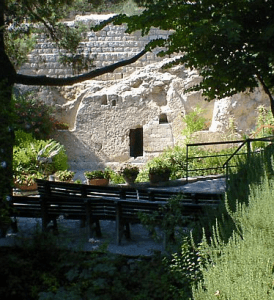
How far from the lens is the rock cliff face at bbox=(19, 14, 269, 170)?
17641 millimetres

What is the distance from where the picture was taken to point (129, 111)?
1797 cm

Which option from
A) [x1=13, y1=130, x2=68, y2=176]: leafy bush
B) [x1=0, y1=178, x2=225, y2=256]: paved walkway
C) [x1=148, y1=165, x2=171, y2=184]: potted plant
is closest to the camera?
[x1=0, y1=178, x2=225, y2=256]: paved walkway

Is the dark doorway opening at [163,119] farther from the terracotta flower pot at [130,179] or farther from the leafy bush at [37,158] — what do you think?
the terracotta flower pot at [130,179]

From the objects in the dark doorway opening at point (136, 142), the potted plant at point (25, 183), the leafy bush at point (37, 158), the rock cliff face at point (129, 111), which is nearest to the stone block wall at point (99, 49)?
the rock cliff face at point (129, 111)

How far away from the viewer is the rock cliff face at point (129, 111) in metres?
17.6

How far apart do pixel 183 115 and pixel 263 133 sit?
330 centimetres

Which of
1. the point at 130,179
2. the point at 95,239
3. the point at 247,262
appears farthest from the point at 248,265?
the point at 130,179

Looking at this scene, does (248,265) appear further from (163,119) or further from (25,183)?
(163,119)

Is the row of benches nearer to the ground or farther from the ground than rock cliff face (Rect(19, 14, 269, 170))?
nearer to the ground

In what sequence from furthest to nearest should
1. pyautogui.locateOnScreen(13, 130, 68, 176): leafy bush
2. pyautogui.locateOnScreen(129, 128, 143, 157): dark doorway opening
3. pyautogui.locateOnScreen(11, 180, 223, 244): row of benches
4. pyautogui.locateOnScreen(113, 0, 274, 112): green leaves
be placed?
pyautogui.locateOnScreen(129, 128, 143, 157): dark doorway opening
pyautogui.locateOnScreen(13, 130, 68, 176): leafy bush
pyautogui.locateOnScreen(113, 0, 274, 112): green leaves
pyautogui.locateOnScreen(11, 180, 223, 244): row of benches

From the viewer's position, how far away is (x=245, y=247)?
144 inches

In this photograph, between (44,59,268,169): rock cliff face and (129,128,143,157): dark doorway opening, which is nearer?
(44,59,268,169): rock cliff face

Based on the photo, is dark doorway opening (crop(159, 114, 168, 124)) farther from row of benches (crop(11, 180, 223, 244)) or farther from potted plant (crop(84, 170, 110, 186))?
row of benches (crop(11, 180, 223, 244))

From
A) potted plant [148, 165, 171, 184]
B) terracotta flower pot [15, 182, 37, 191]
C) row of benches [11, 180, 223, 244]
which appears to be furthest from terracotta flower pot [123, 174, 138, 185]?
row of benches [11, 180, 223, 244]
